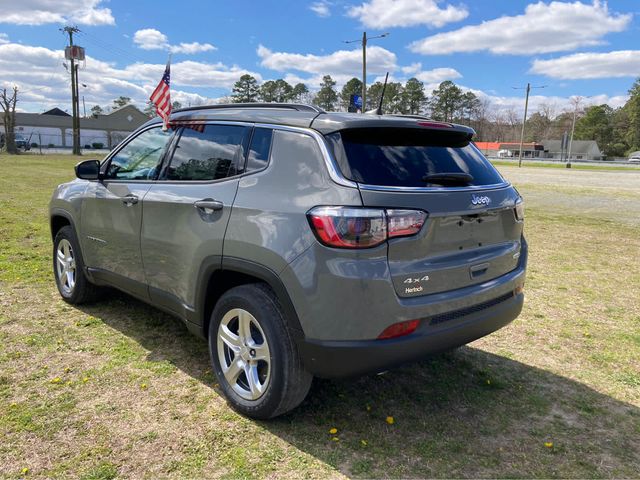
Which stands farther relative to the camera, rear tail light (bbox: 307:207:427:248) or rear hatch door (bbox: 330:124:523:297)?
rear hatch door (bbox: 330:124:523:297)

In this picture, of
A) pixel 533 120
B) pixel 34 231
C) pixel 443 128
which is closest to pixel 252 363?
pixel 443 128

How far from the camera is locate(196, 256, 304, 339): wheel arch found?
269 centimetres

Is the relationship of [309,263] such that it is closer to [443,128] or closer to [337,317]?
[337,317]

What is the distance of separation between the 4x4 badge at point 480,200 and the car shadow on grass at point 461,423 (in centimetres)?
135

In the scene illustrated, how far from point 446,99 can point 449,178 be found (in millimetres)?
89156

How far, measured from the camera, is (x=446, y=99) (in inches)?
3396

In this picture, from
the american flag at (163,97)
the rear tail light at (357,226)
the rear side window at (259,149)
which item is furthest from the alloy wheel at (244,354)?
the american flag at (163,97)

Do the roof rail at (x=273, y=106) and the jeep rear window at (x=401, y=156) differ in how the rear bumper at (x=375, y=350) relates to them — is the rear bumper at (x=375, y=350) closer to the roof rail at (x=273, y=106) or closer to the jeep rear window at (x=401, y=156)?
the jeep rear window at (x=401, y=156)

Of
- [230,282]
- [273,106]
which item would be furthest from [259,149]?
[230,282]

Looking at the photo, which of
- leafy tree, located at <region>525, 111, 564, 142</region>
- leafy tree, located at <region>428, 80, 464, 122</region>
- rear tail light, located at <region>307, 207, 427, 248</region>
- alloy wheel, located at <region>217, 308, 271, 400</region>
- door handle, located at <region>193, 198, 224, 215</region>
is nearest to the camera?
rear tail light, located at <region>307, 207, 427, 248</region>

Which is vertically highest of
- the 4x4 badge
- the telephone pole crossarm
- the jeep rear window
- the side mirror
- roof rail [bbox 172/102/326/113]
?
the telephone pole crossarm

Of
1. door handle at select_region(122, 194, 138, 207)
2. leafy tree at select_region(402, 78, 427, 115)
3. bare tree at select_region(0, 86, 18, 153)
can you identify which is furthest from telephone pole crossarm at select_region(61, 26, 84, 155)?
door handle at select_region(122, 194, 138, 207)

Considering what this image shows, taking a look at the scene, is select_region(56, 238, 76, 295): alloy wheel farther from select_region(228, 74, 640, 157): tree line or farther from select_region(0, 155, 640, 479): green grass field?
select_region(228, 74, 640, 157): tree line

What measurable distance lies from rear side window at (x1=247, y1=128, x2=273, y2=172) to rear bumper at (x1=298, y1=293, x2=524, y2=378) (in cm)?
110
